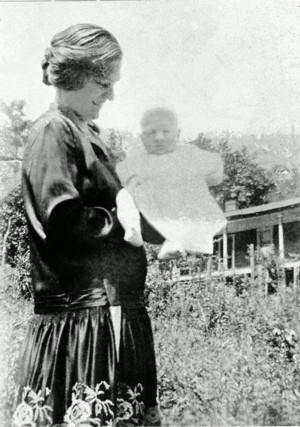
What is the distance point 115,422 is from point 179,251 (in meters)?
0.69

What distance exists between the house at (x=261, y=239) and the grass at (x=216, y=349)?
0.10m

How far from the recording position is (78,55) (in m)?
2.25

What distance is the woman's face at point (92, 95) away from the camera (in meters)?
2.31

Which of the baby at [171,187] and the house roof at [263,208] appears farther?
the house roof at [263,208]

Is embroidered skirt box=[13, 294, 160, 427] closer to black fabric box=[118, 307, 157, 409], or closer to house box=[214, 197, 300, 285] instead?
black fabric box=[118, 307, 157, 409]

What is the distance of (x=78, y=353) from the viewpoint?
6.84ft

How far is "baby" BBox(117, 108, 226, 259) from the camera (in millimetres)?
2352

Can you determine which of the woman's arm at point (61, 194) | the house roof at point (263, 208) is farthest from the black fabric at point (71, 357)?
the house roof at point (263, 208)

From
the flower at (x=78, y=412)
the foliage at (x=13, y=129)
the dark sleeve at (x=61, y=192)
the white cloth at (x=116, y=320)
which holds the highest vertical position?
the foliage at (x=13, y=129)

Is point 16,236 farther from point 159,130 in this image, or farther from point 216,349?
point 216,349

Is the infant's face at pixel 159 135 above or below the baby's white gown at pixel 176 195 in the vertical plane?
above

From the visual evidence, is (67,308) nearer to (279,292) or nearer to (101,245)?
(101,245)

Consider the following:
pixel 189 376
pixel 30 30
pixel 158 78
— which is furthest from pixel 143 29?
pixel 189 376

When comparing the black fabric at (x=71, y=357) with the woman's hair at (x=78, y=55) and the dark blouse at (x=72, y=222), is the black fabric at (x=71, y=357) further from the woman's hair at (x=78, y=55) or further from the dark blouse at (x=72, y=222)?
the woman's hair at (x=78, y=55)
